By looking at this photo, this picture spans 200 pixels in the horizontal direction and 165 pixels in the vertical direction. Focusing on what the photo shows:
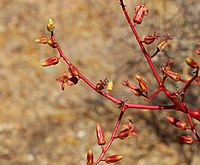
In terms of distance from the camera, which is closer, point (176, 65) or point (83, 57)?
point (176, 65)

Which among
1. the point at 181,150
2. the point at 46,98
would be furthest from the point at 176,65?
the point at 46,98

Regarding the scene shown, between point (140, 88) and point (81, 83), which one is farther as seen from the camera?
point (81, 83)

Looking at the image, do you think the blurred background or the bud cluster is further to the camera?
the blurred background

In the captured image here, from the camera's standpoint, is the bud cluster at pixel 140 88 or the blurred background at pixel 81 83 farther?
the blurred background at pixel 81 83

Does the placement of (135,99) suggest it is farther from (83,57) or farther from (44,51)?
(44,51)

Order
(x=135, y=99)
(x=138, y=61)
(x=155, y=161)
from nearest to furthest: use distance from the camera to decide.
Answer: (x=155, y=161)
(x=135, y=99)
(x=138, y=61)

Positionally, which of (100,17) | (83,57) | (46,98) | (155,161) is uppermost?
(100,17)

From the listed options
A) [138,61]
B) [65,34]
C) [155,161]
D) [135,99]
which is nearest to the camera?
[155,161]

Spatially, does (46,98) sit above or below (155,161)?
above
